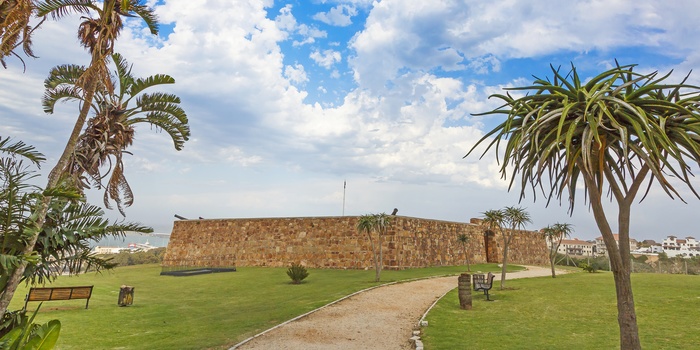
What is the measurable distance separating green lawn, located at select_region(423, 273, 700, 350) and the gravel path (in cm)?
71

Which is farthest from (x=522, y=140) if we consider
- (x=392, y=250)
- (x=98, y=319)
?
(x=392, y=250)

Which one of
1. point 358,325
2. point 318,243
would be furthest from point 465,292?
point 318,243

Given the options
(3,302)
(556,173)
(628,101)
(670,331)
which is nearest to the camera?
(3,302)

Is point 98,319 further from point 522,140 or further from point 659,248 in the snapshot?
point 659,248

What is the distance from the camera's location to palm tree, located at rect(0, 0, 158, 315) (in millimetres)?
5988

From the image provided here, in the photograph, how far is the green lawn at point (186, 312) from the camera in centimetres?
890

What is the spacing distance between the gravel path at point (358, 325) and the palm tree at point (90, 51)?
4.27 m

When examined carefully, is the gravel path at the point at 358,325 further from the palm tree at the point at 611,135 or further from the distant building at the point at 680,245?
the distant building at the point at 680,245

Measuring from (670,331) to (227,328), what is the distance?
1116 centimetres

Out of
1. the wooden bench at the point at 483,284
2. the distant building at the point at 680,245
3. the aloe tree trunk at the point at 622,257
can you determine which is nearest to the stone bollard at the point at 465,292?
the wooden bench at the point at 483,284

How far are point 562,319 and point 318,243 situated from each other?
65.5 ft

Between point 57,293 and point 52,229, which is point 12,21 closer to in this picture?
point 52,229

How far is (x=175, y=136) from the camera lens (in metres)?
11.3

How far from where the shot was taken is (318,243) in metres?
28.9
